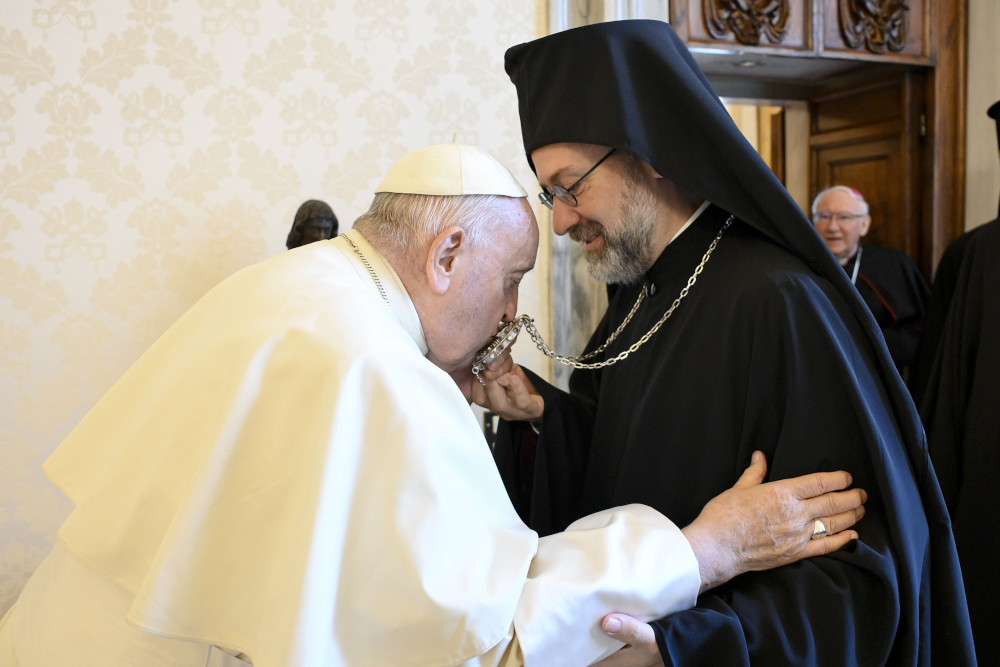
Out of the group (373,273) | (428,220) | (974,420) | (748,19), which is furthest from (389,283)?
(748,19)

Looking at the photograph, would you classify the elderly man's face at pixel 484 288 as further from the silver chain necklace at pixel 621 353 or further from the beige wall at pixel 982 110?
the beige wall at pixel 982 110

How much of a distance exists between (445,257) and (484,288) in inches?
4.2

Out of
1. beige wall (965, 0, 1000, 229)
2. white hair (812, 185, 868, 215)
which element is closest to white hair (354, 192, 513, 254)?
white hair (812, 185, 868, 215)

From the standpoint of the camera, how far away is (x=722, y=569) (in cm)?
156

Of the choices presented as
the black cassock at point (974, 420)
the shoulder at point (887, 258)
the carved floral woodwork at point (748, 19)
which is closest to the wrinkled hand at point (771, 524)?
the black cassock at point (974, 420)

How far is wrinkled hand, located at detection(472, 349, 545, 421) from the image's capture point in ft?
7.41

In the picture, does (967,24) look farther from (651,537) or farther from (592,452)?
(651,537)

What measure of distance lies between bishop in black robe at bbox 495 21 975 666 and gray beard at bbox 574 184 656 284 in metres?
0.06

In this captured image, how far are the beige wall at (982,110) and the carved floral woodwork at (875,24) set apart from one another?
0.45 meters

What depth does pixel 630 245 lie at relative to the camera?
2.08 meters

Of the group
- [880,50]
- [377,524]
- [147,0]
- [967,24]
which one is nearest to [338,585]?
[377,524]

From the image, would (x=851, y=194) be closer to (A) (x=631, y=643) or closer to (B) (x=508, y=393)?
(B) (x=508, y=393)

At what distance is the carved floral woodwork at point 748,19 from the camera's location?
409cm

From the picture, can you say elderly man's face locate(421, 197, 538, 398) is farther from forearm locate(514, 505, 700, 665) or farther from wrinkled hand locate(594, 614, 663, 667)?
wrinkled hand locate(594, 614, 663, 667)
